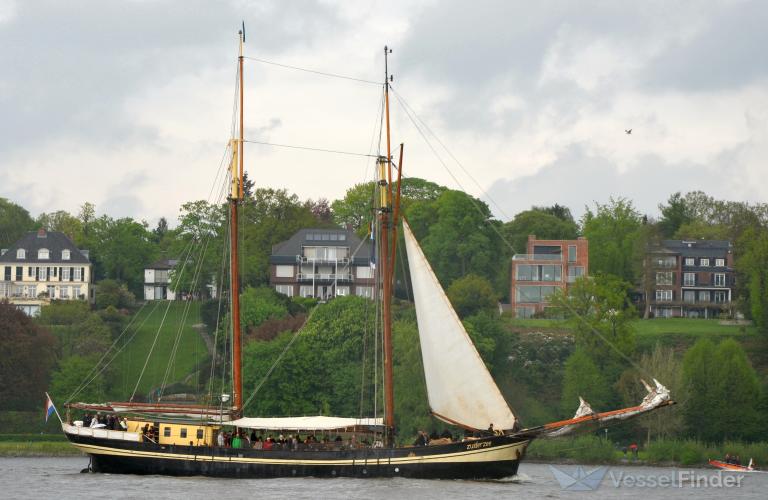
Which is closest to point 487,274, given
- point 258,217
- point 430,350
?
point 258,217

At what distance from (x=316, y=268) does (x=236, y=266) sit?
98634 mm

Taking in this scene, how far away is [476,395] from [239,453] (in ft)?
40.8

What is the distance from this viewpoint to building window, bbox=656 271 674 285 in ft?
594

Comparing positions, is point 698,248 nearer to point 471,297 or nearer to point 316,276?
point 471,297

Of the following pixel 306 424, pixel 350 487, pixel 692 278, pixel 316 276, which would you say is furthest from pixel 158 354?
pixel 350 487

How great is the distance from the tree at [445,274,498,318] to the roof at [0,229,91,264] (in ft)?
186

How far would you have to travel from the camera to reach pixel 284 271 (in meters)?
178

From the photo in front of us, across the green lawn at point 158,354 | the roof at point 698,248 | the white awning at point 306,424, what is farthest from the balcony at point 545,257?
the white awning at point 306,424

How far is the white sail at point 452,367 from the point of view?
74000 millimetres

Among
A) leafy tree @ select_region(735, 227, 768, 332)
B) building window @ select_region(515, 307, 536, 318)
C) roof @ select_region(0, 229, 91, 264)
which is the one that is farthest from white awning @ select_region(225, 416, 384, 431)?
roof @ select_region(0, 229, 91, 264)

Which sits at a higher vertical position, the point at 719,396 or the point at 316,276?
the point at 316,276

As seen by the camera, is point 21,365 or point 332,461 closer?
point 332,461

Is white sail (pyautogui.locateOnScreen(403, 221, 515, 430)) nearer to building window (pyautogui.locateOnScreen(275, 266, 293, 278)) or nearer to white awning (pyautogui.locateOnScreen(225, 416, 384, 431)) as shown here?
white awning (pyautogui.locateOnScreen(225, 416, 384, 431))

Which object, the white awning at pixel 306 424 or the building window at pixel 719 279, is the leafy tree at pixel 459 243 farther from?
the white awning at pixel 306 424
